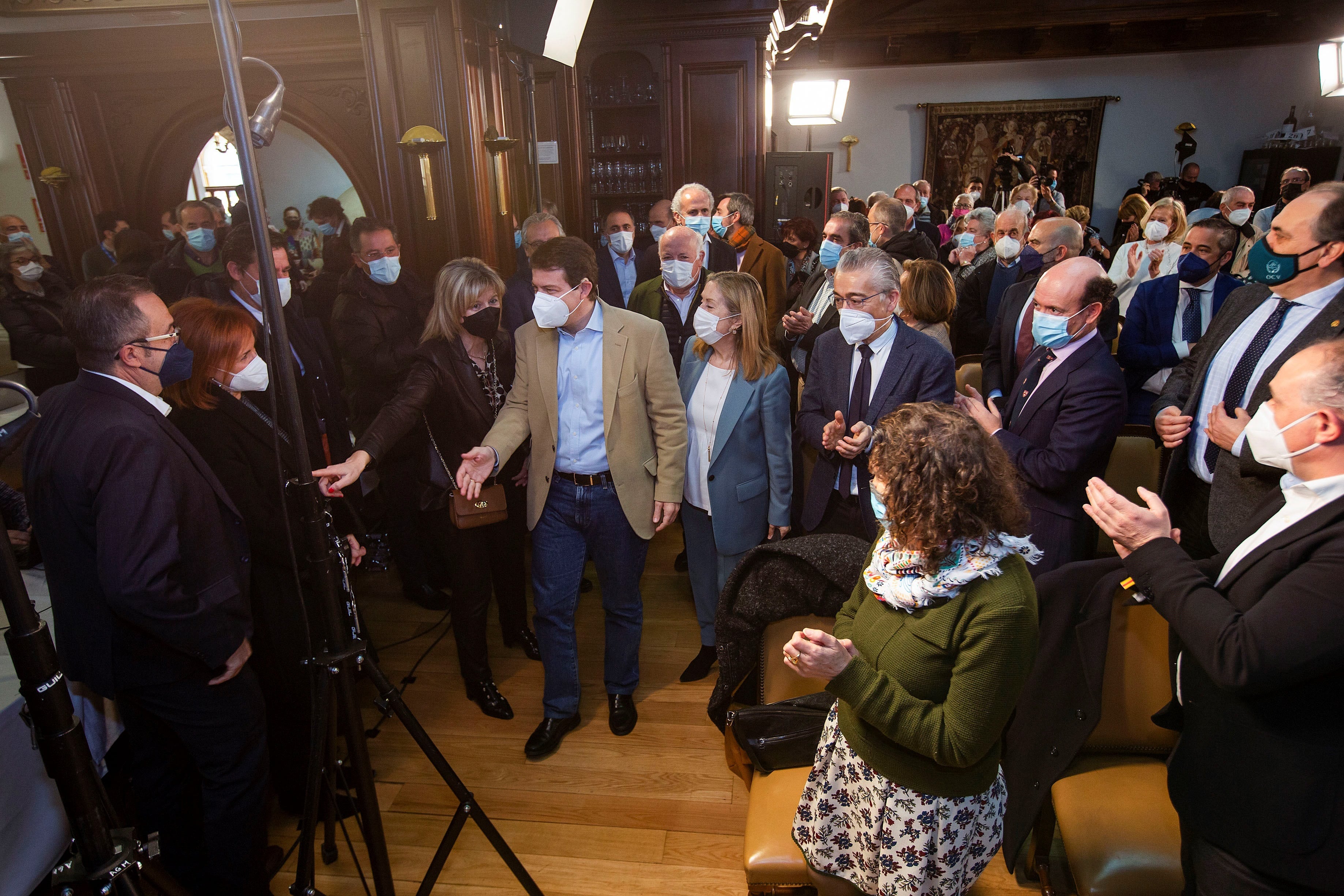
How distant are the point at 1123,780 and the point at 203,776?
232 centimetres

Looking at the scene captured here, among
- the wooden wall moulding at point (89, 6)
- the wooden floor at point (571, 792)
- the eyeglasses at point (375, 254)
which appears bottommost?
the wooden floor at point (571, 792)

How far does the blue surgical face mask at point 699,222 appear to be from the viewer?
4.45 m

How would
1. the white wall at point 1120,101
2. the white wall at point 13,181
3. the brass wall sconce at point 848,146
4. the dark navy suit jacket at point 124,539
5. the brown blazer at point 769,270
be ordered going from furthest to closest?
the brass wall sconce at point 848,146, the white wall at point 1120,101, the white wall at point 13,181, the brown blazer at point 769,270, the dark navy suit jacket at point 124,539

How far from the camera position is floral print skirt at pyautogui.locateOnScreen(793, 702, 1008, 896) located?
145 cm

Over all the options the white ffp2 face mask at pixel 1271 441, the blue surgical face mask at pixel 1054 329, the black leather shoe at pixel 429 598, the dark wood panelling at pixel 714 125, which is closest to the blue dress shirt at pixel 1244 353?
the blue surgical face mask at pixel 1054 329

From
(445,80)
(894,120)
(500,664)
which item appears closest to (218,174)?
(445,80)

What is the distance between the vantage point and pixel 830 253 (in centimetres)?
391

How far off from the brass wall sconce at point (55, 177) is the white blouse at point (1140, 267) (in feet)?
26.1

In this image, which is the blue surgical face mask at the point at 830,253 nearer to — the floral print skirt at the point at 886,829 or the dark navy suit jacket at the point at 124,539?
the floral print skirt at the point at 886,829

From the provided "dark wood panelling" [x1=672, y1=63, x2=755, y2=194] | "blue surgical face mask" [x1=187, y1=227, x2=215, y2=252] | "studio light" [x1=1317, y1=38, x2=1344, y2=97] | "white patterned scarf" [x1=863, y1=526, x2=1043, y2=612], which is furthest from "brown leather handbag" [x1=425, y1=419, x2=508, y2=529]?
"studio light" [x1=1317, y1=38, x2=1344, y2=97]

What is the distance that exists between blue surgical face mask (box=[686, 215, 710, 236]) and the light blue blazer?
1843 millimetres

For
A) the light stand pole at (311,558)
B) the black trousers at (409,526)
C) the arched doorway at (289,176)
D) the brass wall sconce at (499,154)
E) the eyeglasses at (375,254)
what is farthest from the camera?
the arched doorway at (289,176)

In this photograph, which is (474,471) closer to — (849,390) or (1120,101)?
(849,390)

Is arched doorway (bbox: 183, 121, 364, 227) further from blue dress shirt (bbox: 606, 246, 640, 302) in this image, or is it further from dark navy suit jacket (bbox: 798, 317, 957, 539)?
dark navy suit jacket (bbox: 798, 317, 957, 539)
